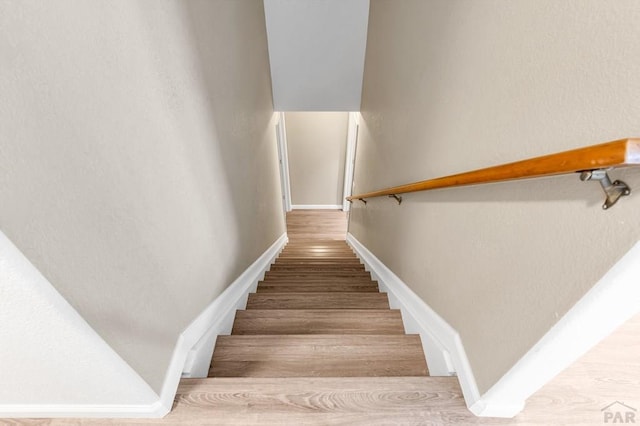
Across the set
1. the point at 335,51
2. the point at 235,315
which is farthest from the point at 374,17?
the point at 235,315

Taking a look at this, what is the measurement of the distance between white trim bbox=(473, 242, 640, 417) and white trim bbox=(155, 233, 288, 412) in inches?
41.7

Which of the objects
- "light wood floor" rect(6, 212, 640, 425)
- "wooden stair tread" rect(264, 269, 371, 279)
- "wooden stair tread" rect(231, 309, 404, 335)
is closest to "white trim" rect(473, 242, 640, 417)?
"light wood floor" rect(6, 212, 640, 425)

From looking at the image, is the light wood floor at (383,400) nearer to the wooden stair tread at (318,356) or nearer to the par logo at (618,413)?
the par logo at (618,413)

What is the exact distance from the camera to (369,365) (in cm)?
108

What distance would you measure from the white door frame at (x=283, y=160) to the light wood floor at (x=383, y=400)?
361cm

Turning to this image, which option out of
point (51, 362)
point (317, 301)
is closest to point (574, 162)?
point (51, 362)

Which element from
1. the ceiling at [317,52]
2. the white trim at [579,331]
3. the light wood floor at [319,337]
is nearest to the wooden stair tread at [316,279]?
the light wood floor at [319,337]

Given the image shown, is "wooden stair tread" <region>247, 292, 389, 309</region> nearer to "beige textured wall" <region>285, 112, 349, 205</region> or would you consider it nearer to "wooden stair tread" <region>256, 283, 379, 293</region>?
"wooden stair tread" <region>256, 283, 379, 293</region>

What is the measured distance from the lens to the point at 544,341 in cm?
60

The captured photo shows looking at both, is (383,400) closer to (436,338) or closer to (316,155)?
(436,338)

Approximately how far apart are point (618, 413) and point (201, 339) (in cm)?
154

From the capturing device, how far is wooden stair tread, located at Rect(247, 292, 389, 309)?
5.41 ft

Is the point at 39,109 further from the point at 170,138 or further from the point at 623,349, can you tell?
the point at 623,349

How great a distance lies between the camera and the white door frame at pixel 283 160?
4193 millimetres
